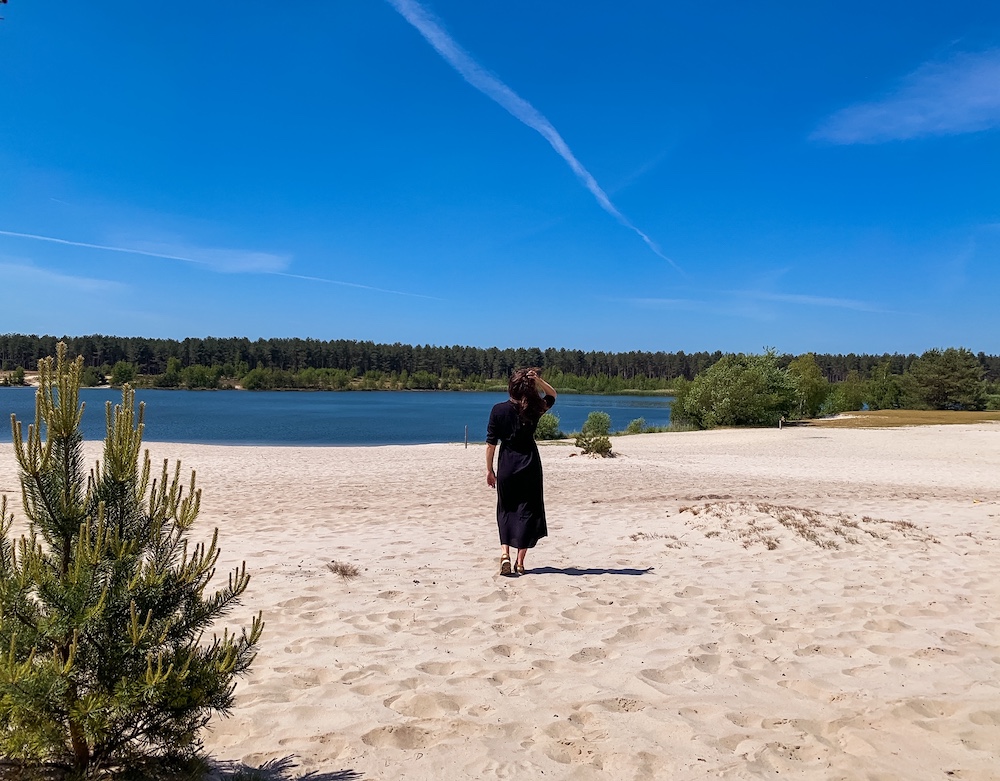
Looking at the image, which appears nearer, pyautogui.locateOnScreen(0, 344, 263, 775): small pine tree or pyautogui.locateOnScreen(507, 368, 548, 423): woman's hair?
pyautogui.locateOnScreen(0, 344, 263, 775): small pine tree

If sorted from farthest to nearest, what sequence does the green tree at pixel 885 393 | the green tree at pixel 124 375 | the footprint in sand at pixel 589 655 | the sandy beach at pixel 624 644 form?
the green tree at pixel 885 393 < the footprint in sand at pixel 589 655 < the sandy beach at pixel 624 644 < the green tree at pixel 124 375

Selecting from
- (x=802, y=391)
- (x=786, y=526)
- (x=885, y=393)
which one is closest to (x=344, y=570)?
(x=786, y=526)

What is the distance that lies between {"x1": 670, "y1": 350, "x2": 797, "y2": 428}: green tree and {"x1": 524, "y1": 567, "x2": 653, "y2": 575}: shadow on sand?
44605mm

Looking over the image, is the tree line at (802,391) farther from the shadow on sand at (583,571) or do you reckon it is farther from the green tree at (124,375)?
the shadow on sand at (583,571)

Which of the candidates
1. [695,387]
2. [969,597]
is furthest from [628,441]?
[969,597]

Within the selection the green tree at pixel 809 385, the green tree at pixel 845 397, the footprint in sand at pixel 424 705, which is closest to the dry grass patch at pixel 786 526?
the footprint in sand at pixel 424 705

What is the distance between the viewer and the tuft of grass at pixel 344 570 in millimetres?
6562

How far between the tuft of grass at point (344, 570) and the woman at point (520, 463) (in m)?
1.45

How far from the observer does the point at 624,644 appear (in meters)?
4.82

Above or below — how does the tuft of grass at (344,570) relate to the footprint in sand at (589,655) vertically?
below

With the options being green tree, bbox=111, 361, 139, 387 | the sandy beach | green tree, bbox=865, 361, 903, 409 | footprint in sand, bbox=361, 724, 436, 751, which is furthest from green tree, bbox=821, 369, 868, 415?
footprint in sand, bbox=361, 724, 436, 751

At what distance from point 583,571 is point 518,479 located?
A: 1254mm

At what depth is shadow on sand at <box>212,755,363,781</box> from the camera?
9.43ft

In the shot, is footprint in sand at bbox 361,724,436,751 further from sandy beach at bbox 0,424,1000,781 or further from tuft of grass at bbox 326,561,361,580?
tuft of grass at bbox 326,561,361,580
